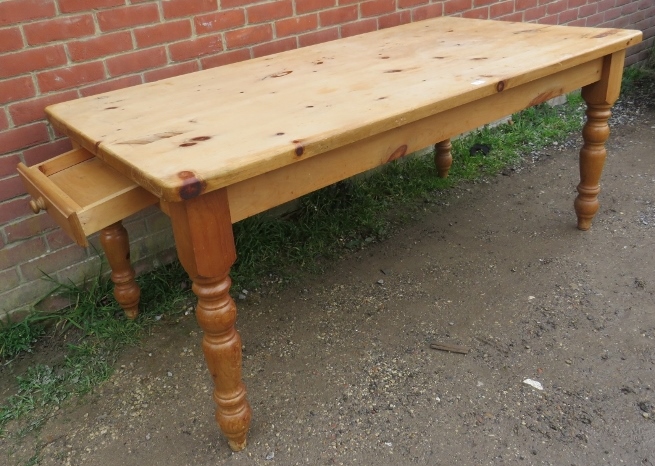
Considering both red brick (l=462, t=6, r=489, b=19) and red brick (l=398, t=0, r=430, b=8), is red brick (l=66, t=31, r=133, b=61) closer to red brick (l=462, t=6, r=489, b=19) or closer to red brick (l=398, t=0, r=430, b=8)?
red brick (l=398, t=0, r=430, b=8)

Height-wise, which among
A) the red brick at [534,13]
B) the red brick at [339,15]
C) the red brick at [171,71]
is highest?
the red brick at [339,15]

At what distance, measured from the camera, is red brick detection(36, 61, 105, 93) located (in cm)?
216

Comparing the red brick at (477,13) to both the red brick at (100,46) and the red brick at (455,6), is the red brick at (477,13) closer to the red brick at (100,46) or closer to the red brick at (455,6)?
the red brick at (455,6)

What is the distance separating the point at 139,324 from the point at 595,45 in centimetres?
202

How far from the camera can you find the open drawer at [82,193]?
1.64 meters

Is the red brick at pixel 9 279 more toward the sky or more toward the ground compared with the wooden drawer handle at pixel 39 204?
more toward the ground

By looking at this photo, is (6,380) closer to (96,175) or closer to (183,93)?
(96,175)

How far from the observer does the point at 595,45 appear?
232 cm

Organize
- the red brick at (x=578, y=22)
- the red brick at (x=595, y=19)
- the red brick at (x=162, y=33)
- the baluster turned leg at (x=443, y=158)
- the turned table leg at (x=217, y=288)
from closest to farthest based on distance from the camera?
the turned table leg at (x=217, y=288) → the red brick at (x=162, y=33) → the baluster turned leg at (x=443, y=158) → the red brick at (x=578, y=22) → the red brick at (x=595, y=19)

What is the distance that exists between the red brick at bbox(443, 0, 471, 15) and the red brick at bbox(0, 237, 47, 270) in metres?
2.34

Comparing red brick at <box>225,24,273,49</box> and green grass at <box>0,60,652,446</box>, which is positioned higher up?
red brick at <box>225,24,273,49</box>

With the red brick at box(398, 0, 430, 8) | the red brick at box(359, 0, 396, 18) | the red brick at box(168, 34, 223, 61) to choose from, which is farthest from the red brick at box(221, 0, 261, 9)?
the red brick at box(398, 0, 430, 8)

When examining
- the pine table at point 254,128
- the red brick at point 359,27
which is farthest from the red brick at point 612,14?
the red brick at point 359,27

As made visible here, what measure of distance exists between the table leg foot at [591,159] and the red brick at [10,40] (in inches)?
85.5
